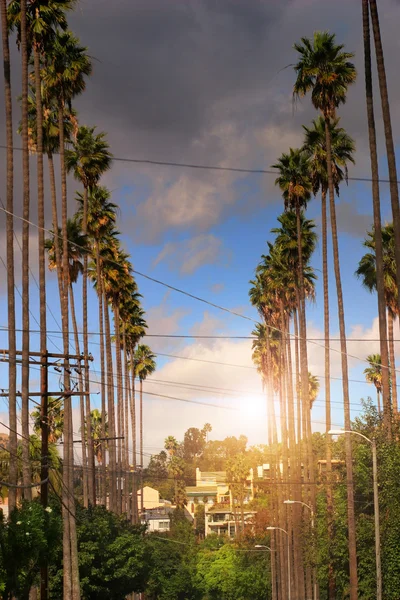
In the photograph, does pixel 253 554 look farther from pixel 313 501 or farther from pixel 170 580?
pixel 313 501

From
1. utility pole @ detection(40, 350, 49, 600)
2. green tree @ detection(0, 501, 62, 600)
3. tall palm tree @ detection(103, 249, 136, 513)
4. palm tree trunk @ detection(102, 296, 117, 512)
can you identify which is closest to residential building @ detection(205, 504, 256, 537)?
tall palm tree @ detection(103, 249, 136, 513)

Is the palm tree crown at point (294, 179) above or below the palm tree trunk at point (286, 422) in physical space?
above

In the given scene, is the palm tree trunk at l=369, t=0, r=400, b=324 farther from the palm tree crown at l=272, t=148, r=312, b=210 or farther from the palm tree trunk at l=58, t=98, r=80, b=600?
the palm tree crown at l=272, t=148, r=312, b=210

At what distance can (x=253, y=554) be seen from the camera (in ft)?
365

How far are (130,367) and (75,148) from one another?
59.2 meters

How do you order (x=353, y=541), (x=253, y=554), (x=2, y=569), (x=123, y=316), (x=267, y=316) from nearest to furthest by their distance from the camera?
(x=2, y=569) → (x=353, y=541) → (x=123, y=316) → (x=267, y=316) → (x=253, y=554)

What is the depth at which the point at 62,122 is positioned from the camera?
52.1 metres

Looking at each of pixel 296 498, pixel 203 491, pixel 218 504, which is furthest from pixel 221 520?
pixel 296 498

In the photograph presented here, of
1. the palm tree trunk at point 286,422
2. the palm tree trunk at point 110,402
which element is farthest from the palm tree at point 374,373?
the palm tree trunk at point 110,402

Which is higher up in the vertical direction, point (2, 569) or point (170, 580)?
point (2, 569)

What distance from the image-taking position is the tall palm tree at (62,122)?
4588 cm

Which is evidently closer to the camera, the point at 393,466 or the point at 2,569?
the point at 2,569

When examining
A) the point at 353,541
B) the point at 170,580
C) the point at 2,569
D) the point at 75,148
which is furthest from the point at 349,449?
the point at 170,580

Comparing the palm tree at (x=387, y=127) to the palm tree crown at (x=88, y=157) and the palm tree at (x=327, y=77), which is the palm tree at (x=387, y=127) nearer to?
the palm tree at (x=327, y=77)
